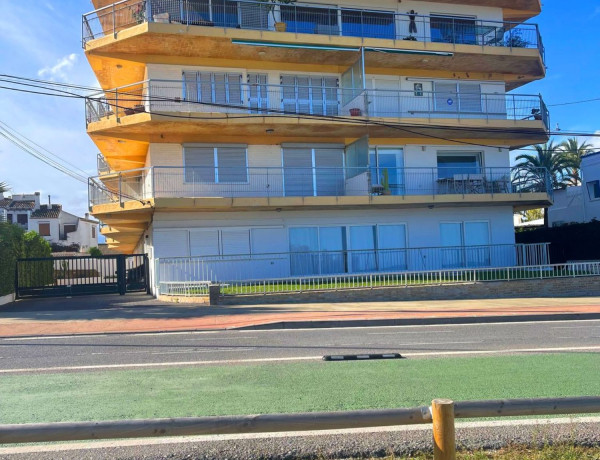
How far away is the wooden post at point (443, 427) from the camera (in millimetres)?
3467

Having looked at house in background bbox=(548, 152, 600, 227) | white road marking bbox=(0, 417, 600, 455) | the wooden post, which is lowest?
white road marking bbox=(0, 417, 600, 455)

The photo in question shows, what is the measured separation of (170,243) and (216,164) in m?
3.83

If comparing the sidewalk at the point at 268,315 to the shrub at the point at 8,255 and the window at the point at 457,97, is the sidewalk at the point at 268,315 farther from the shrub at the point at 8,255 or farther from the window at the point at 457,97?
the window at the point at 457,97

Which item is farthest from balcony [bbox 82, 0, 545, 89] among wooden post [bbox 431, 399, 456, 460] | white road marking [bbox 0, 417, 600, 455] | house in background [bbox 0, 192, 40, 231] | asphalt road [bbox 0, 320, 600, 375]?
house in background [bbox 0, 192, 40, 231]

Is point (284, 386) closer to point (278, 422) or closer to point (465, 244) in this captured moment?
point (278, 422)

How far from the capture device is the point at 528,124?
82.4ft

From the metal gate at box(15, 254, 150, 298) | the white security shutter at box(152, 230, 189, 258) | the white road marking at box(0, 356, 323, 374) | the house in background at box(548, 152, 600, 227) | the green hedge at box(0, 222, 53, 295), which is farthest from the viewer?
the house in background at box(548, 152, 600, 227)

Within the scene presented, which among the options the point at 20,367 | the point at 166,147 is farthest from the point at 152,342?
the point at 166,147

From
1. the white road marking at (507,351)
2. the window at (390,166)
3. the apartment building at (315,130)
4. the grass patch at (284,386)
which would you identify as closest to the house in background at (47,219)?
the apartment building at (315,130)

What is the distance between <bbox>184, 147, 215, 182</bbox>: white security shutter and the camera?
74.7 ft

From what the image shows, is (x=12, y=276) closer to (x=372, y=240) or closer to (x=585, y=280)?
(x=372, y=240)

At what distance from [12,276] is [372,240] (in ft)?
49.0

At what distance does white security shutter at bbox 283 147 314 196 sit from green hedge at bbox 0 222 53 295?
10918 millimetres

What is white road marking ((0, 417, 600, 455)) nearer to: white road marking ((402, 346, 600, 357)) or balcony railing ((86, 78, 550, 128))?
→ white road marking ((402, 346, 600, 357))
